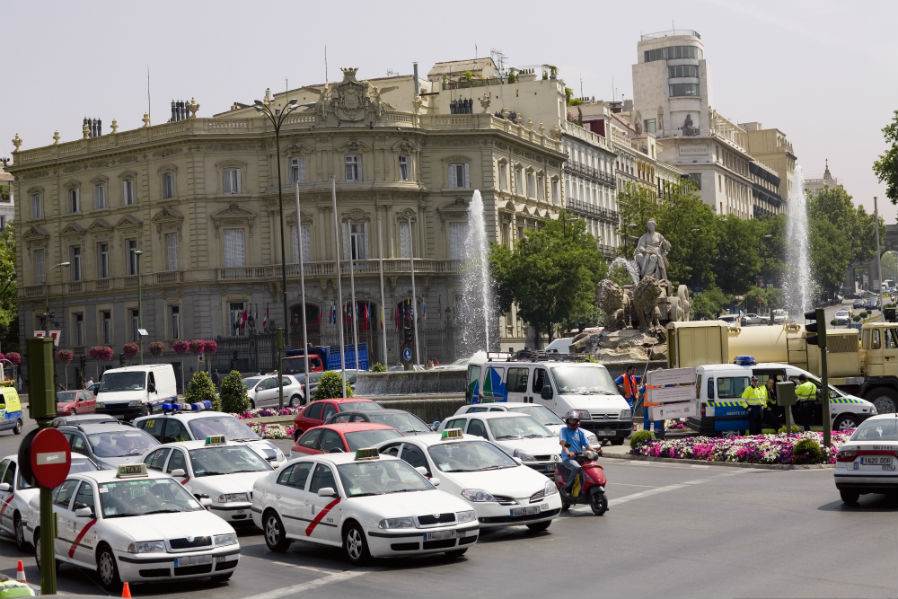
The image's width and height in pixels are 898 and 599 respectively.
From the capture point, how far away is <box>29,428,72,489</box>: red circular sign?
515 inches

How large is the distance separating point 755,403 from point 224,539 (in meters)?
17.4

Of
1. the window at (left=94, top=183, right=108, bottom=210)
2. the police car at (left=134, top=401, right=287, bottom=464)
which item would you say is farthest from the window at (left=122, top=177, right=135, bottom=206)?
the police car at (left=134, top=401, right=287, bottom=464)

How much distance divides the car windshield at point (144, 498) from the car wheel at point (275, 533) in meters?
1.64

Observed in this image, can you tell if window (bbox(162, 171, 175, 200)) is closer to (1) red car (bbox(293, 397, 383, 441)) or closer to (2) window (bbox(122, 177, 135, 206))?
(2) window (bbox(122, 177, 135, 206))

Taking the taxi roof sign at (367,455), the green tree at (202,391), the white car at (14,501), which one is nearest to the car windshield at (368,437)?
the white car at (14,501)

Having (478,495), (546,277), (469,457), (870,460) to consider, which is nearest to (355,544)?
(478,495)

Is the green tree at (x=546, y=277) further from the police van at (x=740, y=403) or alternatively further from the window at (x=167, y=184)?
the police van at (x=740, y=403)

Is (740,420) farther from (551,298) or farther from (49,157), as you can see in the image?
(49,157)

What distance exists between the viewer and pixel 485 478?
20.2 m

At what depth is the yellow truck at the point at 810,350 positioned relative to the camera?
116 ft

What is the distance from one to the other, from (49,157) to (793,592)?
79638 millimetres

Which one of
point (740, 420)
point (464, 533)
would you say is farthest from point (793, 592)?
point (740, 420)

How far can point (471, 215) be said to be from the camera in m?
83.3

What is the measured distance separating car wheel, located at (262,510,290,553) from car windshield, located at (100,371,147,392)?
29.7 m
